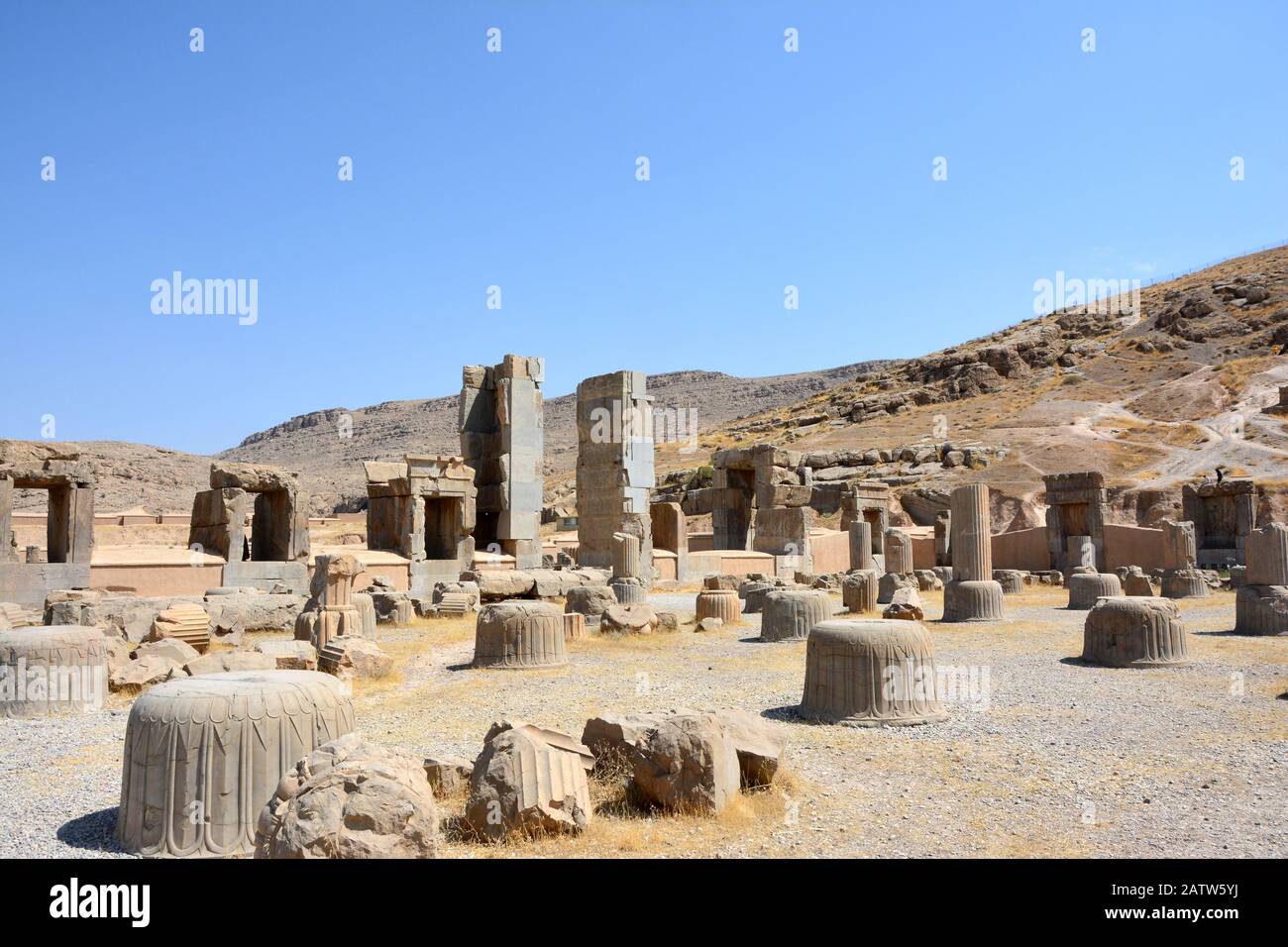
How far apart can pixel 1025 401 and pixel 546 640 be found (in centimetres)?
5085

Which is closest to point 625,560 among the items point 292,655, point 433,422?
point 292,655

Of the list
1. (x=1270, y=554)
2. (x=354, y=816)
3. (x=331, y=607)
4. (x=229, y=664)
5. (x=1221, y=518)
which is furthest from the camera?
(x=1221, y=518)

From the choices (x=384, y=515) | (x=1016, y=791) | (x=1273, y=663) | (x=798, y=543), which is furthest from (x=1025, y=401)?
(x=1016, y=791)

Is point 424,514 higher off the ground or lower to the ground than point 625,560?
higher

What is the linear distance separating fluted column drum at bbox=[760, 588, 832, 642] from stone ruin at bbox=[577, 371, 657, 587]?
9317mm

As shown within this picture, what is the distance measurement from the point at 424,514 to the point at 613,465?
4.82m

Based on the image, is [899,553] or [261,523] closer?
[261,523]

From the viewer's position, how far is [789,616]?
44.2ft

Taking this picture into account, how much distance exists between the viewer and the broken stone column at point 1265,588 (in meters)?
13.1

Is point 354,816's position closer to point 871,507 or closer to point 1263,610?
point 1263,610

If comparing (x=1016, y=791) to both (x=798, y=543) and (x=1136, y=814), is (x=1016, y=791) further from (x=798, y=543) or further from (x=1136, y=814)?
(x=798, y=543)

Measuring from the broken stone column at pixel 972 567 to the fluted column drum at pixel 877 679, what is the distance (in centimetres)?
799

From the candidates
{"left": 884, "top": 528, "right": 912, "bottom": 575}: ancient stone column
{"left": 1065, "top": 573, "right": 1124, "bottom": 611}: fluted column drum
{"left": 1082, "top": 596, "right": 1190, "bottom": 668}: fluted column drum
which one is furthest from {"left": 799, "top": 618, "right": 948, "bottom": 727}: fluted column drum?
{"left": 884, "top": 528, "right": 912, "bottom": 575}: ancient stone column

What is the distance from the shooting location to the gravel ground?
491cm
